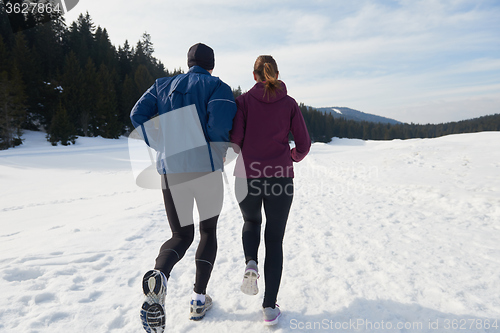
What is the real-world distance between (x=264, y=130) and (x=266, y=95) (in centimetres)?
27

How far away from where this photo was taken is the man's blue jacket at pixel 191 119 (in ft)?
6.79

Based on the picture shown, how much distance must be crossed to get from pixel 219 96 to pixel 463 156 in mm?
11260

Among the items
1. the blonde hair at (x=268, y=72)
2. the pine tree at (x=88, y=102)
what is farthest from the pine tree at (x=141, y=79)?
the blonde hair at (x=268, y=72)

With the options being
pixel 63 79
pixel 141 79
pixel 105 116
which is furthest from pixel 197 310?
pixel 141 79

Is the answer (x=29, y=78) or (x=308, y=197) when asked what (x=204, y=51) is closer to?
(x=308, y=197)

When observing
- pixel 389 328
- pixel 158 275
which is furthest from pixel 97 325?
pixel 389 328

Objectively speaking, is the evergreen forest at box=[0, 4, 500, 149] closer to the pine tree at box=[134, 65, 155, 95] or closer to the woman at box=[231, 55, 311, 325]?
the pine tree at box=[134, 65, 155, 95]

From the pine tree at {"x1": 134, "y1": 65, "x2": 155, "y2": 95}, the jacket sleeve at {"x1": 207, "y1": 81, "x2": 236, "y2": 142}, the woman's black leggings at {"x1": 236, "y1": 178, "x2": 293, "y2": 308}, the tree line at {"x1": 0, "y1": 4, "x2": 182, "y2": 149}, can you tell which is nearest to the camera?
the jacket sleeve at {"x1": 207, "y1": 81, "x2": 236, "y2": 142}

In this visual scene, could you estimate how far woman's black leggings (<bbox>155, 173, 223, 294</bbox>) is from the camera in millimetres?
2107

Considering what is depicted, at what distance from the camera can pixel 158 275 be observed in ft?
5.91

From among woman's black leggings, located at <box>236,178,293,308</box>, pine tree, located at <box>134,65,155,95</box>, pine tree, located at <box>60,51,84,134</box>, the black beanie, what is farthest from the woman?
pine tree, located at <box>134,65,155,95</box>

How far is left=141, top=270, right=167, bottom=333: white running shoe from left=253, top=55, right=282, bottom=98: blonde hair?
5.08 feet

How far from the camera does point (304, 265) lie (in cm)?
327

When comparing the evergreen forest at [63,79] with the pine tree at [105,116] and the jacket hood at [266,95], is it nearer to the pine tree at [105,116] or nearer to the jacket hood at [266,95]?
the pine tree at [105,116]
